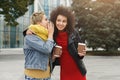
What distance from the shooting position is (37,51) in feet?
12.7

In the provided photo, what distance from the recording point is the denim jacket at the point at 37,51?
3.82 metres

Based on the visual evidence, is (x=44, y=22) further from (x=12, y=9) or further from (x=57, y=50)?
(x=12, y=9)

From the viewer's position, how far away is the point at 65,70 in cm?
409

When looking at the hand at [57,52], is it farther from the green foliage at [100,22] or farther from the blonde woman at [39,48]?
the green foliage at [100,22]

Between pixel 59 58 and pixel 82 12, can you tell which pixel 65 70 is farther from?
pixel 82 12

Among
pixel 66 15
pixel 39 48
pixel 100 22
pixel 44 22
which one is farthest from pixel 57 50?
pixel 100 22

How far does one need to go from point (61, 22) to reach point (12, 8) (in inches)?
1170

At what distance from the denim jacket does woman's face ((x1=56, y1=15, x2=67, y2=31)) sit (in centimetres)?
27

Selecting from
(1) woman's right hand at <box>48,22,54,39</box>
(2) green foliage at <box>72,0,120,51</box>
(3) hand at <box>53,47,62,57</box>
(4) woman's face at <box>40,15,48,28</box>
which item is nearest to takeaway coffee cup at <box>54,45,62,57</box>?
(3) hand at <box>53,47,62,57</box>

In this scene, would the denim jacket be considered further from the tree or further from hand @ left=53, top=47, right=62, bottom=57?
the tree

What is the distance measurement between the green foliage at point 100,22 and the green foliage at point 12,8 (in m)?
7.27

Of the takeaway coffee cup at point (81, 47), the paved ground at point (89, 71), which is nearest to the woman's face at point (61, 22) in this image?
the takeaway coffee cup at point (81, 47)

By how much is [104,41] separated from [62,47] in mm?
32263

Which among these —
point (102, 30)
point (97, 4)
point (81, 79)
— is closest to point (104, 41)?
point (102, 30)
